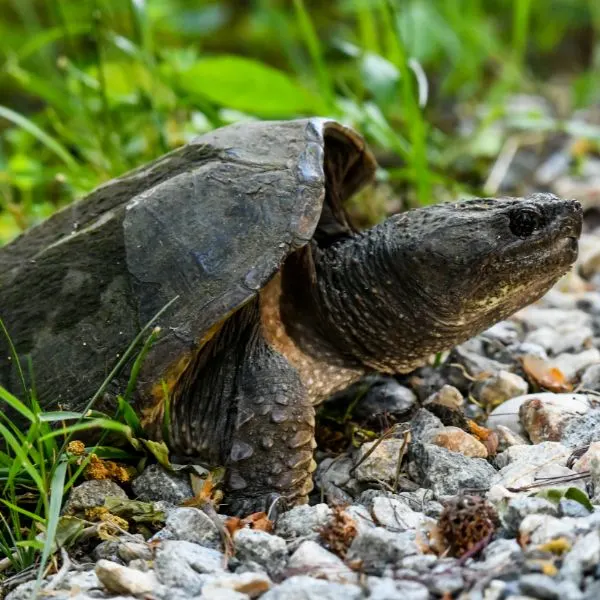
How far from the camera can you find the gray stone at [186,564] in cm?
174

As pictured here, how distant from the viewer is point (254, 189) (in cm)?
242

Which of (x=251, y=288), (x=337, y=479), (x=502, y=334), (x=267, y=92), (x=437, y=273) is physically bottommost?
(x=502, y=334)

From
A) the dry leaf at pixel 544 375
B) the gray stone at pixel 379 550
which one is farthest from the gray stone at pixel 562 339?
the gray stone at pixel 379 550

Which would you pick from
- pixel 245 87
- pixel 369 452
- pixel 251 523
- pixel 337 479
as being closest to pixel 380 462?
pixel 369 452

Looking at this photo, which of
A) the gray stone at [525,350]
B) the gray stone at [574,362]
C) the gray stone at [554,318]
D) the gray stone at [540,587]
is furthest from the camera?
the gray stone at [554,318]

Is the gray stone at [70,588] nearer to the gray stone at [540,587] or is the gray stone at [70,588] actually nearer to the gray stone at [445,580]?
the gray stone at [445,580]

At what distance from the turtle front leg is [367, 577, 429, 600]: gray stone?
66 centimetres

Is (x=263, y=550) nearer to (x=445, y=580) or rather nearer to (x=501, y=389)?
(x=445, y=580)

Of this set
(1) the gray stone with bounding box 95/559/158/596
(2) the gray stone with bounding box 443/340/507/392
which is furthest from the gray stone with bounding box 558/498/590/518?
(2) the gray stone with bounding box 443/340/507/392

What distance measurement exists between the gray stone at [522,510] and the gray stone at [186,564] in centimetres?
57

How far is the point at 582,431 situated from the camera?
7.57 ft

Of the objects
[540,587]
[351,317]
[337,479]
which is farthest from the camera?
[351,317]

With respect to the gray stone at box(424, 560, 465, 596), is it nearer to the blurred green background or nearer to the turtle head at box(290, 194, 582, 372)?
the turtle head at box(290, 194, 582, 372)

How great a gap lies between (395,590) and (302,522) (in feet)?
1.57
